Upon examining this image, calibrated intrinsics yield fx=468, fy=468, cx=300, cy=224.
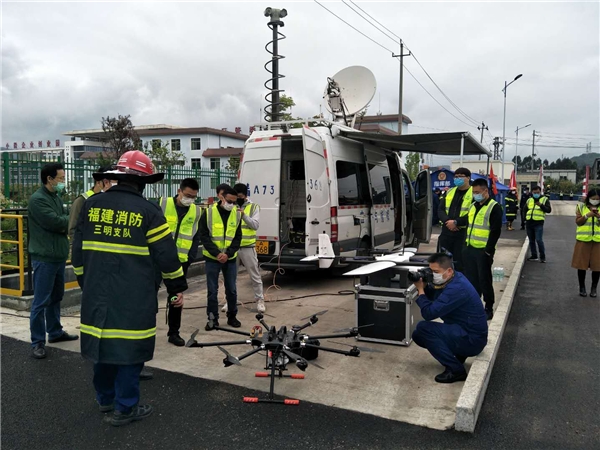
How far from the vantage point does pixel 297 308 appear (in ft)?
21.5

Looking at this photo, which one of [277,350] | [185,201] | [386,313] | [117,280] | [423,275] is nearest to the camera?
[117,280]

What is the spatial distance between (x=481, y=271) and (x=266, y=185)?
351 cm

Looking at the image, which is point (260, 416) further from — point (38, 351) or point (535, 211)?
point (535, 211)

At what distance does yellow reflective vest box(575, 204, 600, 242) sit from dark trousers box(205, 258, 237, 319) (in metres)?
5.53

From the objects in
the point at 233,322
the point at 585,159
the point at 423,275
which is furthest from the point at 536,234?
the point at 585,159

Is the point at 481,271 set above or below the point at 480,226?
below

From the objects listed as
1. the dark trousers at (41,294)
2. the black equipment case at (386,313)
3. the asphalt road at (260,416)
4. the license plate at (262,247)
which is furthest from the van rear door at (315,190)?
the dark trousers at (41,294)

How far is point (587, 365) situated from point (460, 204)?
2463 millimetres

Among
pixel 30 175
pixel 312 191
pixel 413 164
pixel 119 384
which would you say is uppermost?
pixel 413 164

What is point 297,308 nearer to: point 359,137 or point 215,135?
point 359,137

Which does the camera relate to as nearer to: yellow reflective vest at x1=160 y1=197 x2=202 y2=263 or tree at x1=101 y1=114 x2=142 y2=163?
yellow reflective vest at x1=160 y1=197 x2=202 y2=263

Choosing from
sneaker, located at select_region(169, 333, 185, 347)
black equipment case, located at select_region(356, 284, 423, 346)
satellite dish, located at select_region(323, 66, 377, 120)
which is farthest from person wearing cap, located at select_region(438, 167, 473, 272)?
satellite dish, located at select_region(323, 66, 377, 120)

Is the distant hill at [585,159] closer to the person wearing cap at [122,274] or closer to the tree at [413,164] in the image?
the tree at [413,164]

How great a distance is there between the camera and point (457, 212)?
6309mm
